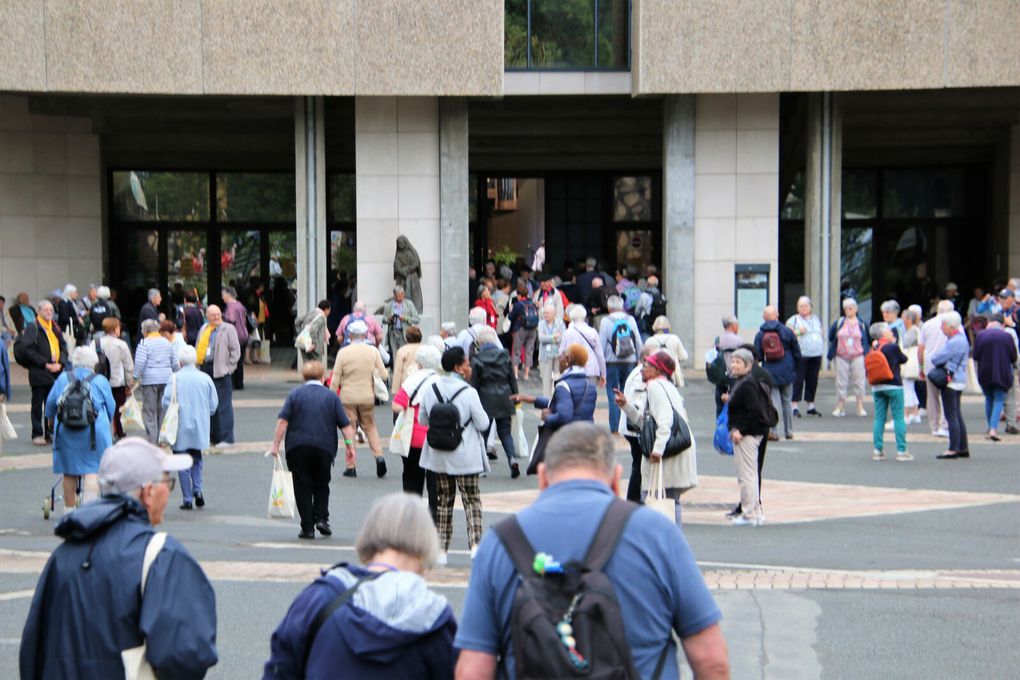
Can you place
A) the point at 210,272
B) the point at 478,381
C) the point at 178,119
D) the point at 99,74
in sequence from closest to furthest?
the point at 478,381 → the point at 99,74 → the point at 178,119 → the point at 210,272

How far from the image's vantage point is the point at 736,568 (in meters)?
11.9

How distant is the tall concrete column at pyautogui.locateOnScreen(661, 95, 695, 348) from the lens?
30.2 meters

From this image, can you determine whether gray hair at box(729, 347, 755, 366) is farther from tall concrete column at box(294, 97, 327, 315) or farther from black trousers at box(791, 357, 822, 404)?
tall concrete column at box(294, 97, 327, 315)

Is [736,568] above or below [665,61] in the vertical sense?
below

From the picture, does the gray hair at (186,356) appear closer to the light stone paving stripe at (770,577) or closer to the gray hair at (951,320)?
the light stone paving stripe at (770,577)

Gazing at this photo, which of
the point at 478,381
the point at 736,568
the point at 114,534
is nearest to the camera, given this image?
the point at 114,534

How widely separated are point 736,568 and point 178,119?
26610mm

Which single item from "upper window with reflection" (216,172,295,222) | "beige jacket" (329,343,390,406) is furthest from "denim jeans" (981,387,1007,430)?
"upper window with reflection" (216,172,295,222)

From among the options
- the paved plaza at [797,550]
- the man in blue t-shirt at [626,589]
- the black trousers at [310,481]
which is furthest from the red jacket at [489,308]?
the man in blue t-shirt at [626,589]

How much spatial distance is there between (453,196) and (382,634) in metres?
25.9

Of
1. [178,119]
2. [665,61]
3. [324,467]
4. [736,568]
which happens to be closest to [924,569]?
[736,568]

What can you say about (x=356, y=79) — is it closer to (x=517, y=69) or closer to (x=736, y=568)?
(x=517, y=69)

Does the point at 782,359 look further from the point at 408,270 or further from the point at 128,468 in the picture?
the point at 128,468

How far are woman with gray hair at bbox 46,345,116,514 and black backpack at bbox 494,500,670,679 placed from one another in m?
10.0
